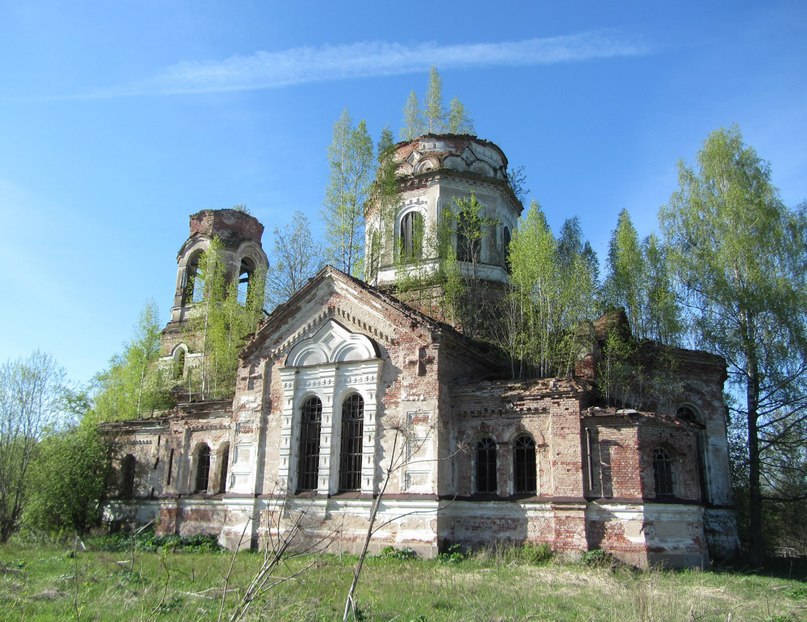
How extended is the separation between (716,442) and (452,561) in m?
8.51

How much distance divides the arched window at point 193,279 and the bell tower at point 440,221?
8.84 m

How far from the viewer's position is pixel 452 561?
13.8m

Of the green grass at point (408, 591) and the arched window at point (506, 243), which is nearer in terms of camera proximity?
the green grass at point (408, 591)

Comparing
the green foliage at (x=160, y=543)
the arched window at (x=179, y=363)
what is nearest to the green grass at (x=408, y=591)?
the green foliage at (x=160, y=543)

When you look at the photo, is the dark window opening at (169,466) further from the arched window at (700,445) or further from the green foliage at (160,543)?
the arched window at (700,445)

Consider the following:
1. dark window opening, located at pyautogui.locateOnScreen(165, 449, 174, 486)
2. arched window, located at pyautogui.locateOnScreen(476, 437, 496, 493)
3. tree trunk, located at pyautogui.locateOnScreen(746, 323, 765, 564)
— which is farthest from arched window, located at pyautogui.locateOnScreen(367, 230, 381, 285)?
tree trunk, located at pyautogui.locateOnScreen(746, 323, 765, 564)

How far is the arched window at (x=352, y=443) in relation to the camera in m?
16.4

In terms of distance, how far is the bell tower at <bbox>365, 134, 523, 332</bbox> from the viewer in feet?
68.0

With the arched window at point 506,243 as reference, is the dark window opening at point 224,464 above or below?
below

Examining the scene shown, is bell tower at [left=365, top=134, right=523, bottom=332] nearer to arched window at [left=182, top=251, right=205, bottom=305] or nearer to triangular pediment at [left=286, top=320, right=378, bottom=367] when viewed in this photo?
triangular pediment at [left=286, top=320, right=378, bottom=367]

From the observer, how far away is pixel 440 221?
70.8 feet

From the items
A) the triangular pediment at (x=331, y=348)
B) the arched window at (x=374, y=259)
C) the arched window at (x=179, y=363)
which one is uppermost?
the arched window at (x=374, y=259)

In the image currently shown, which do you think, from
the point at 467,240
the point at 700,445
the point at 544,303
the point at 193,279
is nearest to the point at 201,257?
the point at 193,279

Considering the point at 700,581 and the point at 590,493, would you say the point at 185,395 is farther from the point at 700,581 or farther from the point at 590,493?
the point at 700,581
